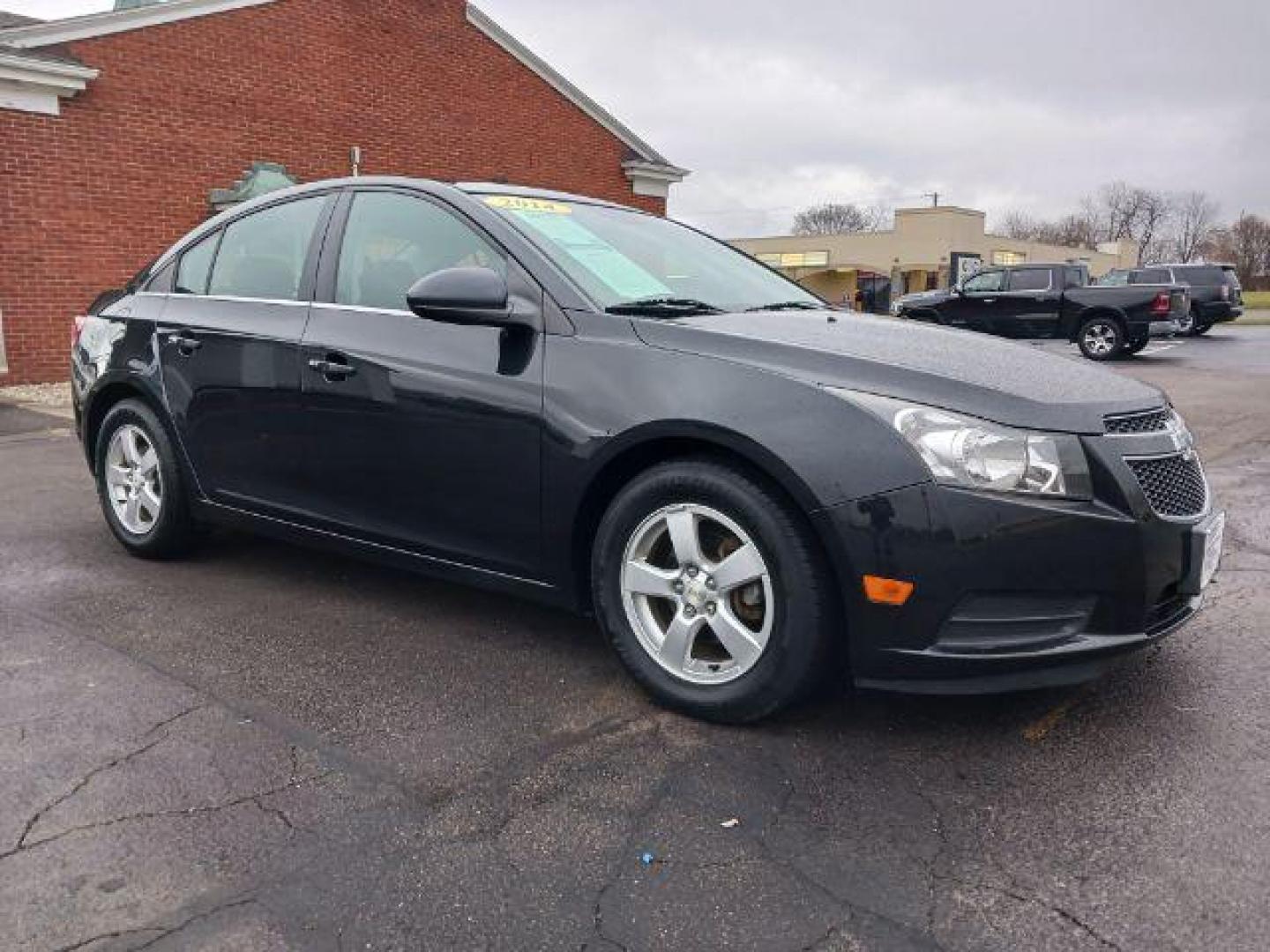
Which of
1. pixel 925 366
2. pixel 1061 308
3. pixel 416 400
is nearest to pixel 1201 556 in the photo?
pixel 925 366

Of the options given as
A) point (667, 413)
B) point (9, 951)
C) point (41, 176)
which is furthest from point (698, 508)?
point (41, 176)

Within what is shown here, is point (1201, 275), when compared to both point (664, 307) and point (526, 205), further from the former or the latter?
point (664, 307)

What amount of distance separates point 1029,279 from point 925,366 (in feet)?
57.9

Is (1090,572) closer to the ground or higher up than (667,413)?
closer to the ground

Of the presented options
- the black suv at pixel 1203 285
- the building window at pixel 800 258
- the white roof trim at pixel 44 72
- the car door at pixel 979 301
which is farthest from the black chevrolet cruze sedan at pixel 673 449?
the building window at pixel 800 258

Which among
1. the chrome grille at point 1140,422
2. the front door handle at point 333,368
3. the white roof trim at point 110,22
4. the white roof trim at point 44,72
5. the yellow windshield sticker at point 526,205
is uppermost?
the white roof trim at point 110,22

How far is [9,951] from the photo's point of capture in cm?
199

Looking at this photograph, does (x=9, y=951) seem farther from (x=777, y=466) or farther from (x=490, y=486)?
(x=777, y=466)

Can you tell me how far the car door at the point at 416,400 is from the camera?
3.29 metres

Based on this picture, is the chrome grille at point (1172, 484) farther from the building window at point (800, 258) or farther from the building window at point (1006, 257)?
the building window at point (1006, 257)

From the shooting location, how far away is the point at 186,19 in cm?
1226

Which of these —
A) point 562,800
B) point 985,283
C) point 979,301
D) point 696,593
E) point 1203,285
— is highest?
point 1203,285

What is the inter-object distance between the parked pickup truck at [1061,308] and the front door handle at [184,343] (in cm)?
1489

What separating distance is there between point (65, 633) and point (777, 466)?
8.84 ft
